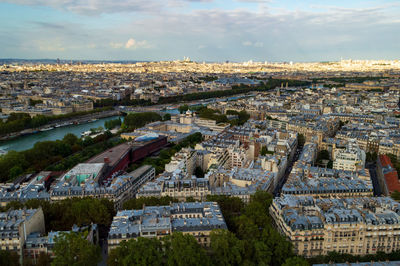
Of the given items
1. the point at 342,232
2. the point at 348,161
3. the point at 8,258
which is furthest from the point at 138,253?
the point at 348,161

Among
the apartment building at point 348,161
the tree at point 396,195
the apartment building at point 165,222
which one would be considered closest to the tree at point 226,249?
the apartment building at point 165,222

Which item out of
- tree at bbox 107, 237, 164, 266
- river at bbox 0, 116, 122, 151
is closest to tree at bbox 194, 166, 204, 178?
tree at bbox 107, 237, 164, 266

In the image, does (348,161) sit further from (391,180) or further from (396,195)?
(396,195)

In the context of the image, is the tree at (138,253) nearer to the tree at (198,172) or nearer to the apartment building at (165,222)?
the apartment building at (165,222)

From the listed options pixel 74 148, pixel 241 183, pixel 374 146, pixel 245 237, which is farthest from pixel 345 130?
pixel 74 148

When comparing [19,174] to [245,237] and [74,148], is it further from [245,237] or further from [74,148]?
[245,237]
